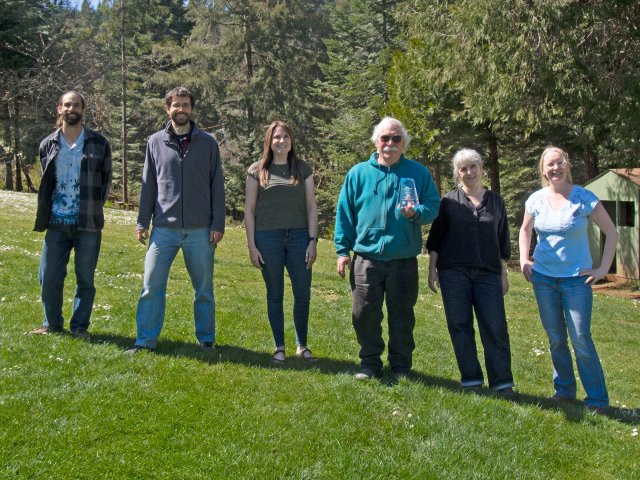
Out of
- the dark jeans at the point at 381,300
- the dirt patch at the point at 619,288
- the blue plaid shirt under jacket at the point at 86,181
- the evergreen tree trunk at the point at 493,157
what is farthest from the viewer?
the evergreen tree trunk at the point at 493,157

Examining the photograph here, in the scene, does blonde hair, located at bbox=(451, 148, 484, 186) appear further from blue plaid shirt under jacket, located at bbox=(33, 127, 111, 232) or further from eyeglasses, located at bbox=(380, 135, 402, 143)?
blue plaid shirt under jacket, located at bbox=(33, 127, 111, 232)

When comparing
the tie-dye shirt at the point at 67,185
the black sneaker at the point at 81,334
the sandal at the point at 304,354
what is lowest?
the sandal at the point at 304,354

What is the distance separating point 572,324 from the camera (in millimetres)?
5316

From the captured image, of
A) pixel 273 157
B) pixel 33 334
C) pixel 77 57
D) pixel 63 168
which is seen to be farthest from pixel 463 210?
pixel 77 57

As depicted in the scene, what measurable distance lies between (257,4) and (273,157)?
35247 mm

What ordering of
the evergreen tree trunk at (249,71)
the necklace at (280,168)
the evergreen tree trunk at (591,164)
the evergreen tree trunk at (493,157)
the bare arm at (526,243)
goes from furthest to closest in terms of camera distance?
the evergreen tree trunk at (249,71) < the evergreen tree trunk at (493,157) < the evergreen tree trunk at (591,164) < the necklace at (280,168) < the bare arm at (526,243)

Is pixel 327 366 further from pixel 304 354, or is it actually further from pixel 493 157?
pixel 493 157

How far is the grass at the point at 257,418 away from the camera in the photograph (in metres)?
3.95

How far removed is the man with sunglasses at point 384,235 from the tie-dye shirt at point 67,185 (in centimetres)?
254

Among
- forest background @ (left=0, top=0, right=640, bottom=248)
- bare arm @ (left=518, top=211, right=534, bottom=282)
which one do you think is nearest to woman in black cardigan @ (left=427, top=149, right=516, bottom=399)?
bare arm @ (left=518, top=211, right=534, bottom=282)

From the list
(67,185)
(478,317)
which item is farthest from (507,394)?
(67,185)

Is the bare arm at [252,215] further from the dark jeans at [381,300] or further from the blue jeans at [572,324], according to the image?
the blue jeans at [572,324]

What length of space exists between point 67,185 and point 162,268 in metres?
1.32

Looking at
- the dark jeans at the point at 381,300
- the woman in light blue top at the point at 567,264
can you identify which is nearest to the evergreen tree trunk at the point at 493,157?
the woman in light blue top at the point at 567,264
